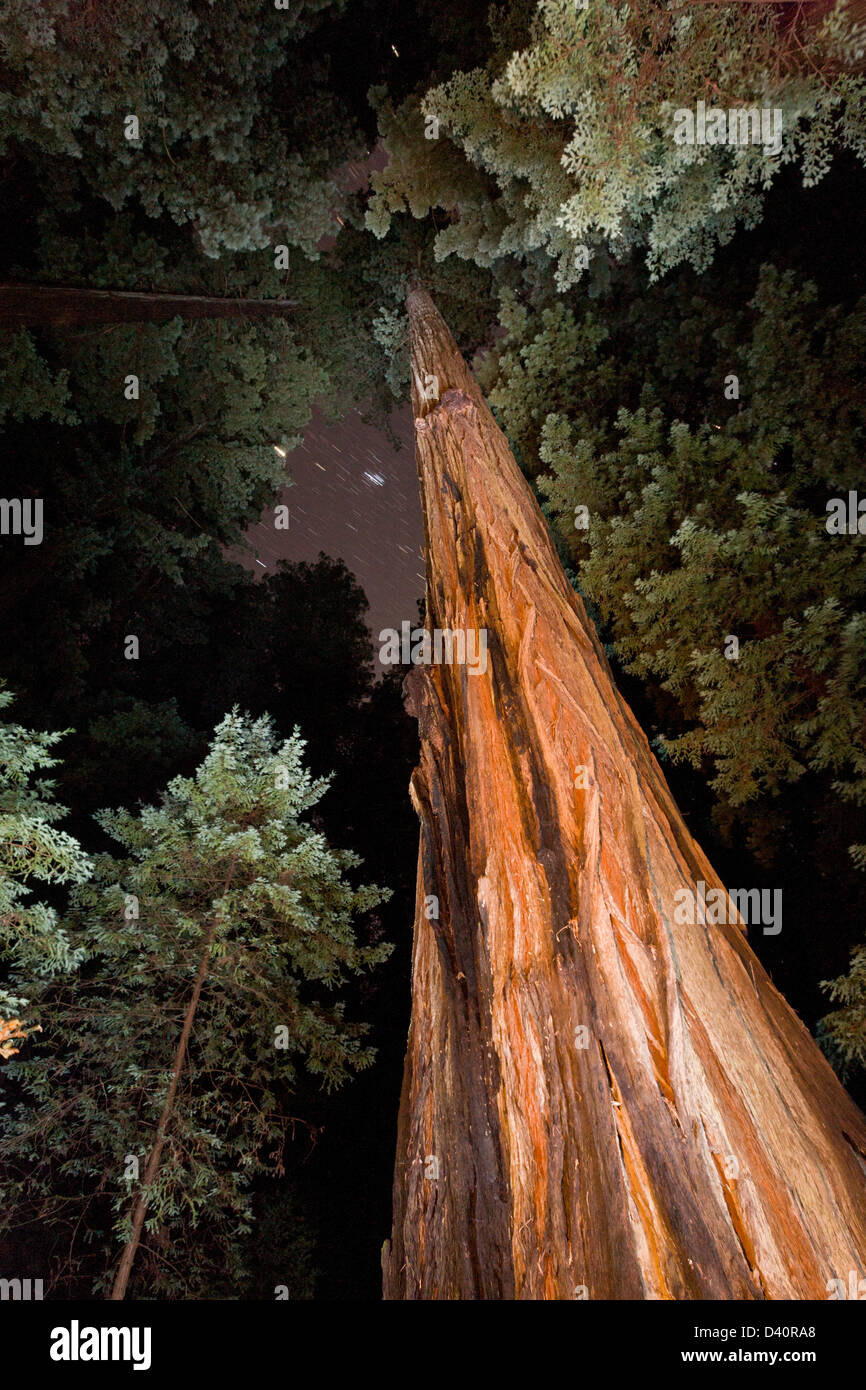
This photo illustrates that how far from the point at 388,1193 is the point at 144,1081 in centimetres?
729

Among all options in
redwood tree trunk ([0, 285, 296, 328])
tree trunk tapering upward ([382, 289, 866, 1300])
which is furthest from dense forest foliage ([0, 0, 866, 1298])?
tree trunk tapering upward ([382, 289, 866, 1300])

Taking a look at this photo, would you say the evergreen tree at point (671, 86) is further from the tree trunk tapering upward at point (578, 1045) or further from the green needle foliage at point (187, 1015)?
the green needle foliage at point (187, 1015)

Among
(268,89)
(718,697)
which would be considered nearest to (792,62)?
(718,697)

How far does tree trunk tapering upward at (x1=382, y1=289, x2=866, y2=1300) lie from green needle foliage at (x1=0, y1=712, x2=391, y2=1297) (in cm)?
342

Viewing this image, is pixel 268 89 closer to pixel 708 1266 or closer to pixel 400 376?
pixel 400 376

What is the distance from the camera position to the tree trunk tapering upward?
2047 mm

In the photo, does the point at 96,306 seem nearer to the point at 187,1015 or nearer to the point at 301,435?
the point at 301,435

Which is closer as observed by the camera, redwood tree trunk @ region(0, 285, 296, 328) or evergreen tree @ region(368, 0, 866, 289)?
evergreen tree @ region(368, 0, 866, 289)

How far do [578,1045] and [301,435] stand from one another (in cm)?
1134

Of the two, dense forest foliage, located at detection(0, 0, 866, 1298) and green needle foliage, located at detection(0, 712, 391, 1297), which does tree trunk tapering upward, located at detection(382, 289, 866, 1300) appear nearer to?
dense forest foliage, located at detection(0, 0, 866, 1298)

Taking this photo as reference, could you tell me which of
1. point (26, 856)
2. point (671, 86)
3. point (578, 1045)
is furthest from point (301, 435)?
point (578, 1045)

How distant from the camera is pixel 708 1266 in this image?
6.28 feet

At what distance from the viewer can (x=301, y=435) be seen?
11.4 meters
